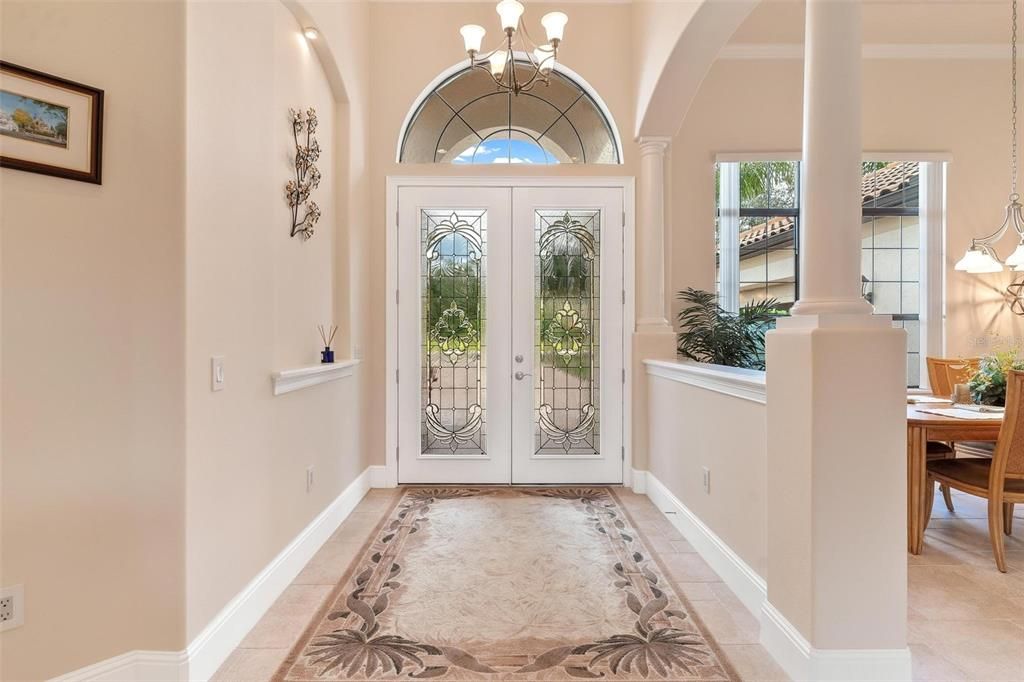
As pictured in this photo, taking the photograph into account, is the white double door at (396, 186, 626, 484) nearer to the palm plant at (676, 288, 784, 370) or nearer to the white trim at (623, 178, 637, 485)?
the white trim at (623, 178, 637, 485)

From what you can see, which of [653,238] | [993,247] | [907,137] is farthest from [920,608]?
[907,137]

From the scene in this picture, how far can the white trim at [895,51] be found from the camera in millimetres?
4742

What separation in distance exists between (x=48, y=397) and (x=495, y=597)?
1.90m

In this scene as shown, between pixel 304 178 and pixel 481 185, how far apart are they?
1.65 meters

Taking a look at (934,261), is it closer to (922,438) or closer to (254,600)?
(922,438)

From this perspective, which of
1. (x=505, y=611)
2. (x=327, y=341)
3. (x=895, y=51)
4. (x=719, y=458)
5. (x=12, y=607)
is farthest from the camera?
(x=895, y=51)

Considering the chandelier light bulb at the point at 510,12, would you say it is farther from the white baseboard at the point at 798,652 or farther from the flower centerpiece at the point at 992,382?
the flower centerpiece at the point at 992,382

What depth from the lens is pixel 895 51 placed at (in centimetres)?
483

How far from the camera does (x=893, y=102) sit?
4.88 meters

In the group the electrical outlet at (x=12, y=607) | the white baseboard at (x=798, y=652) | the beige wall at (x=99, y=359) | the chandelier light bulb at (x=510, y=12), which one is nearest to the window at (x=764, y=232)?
the chandelier light bulb at (x=510, y=12)

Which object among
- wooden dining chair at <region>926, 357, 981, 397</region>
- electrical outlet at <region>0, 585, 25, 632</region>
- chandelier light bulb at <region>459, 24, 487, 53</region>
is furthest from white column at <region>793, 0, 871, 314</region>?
wooden dining chair at <region>926, 357, 981, 397</region>

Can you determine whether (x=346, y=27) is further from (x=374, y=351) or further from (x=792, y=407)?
(x=792, y=407)

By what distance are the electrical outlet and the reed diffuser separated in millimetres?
1806

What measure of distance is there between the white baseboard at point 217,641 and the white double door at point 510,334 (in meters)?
1.59
